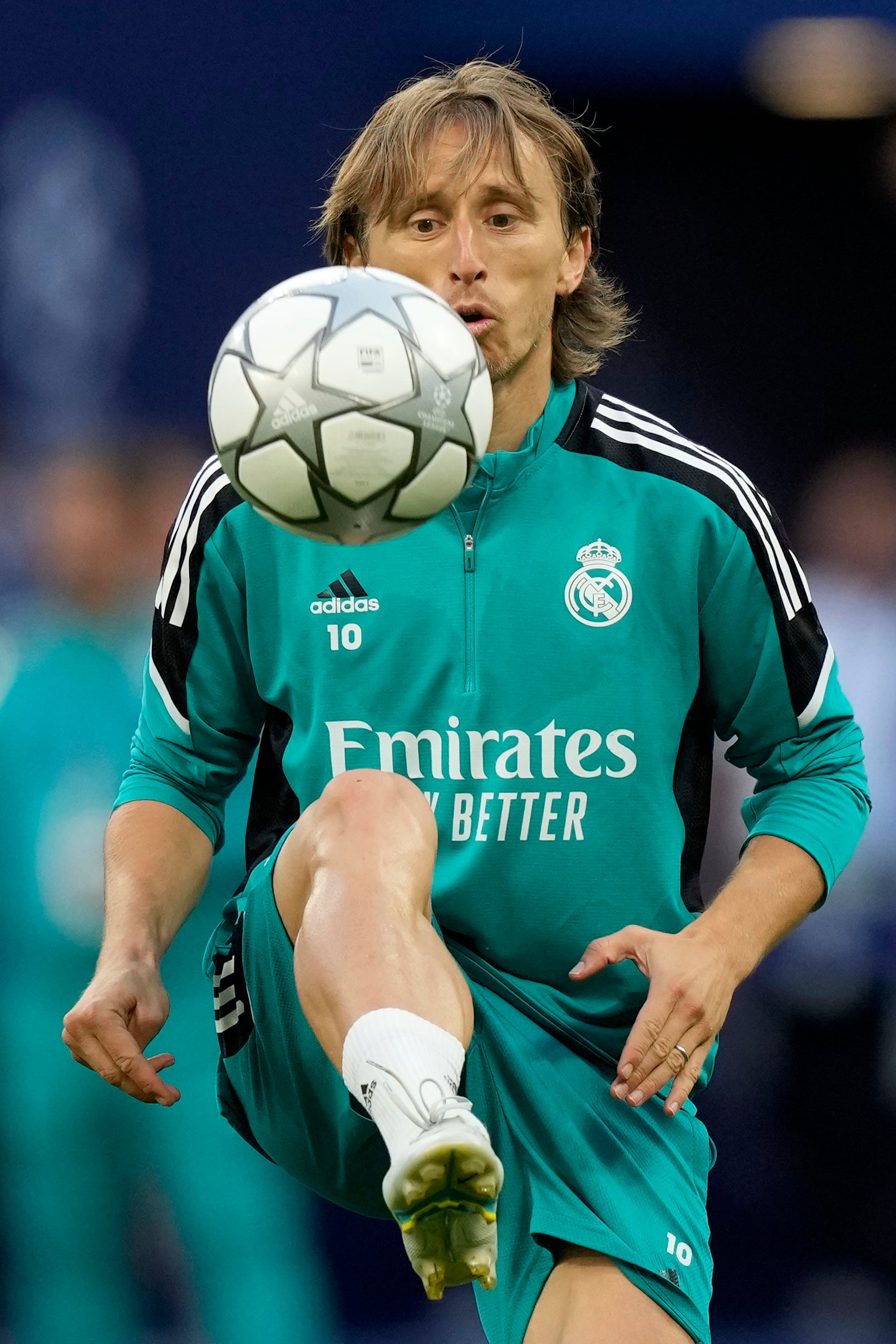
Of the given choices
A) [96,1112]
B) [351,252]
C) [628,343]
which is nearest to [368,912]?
[351,252]

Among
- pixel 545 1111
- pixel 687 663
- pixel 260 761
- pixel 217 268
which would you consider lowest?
pixel 545 1111

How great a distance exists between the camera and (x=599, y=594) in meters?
2.37

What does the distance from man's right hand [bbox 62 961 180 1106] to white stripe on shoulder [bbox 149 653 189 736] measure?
49 cm

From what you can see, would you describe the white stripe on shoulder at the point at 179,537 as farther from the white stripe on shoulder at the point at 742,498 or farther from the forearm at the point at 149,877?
the white stripe on shoulder at the point at 742,498

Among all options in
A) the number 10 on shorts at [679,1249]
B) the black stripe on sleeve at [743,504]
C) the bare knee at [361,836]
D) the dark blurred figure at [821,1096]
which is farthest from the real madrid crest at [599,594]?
the dark blurred figure at [821,1096]

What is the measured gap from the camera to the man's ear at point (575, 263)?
274 cm

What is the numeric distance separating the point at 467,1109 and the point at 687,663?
938 mm

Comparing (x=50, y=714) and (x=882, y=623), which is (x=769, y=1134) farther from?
(x=50, y=714)

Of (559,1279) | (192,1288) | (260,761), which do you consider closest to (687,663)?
(260,761)

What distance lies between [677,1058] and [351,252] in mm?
1489

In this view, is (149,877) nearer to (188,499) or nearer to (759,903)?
(188,499)

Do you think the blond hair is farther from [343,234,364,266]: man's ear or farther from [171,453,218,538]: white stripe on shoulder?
[171,453,218,538]: white stripe on shoulder

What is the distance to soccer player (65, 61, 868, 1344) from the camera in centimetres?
212

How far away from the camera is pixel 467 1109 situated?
1.65 m
